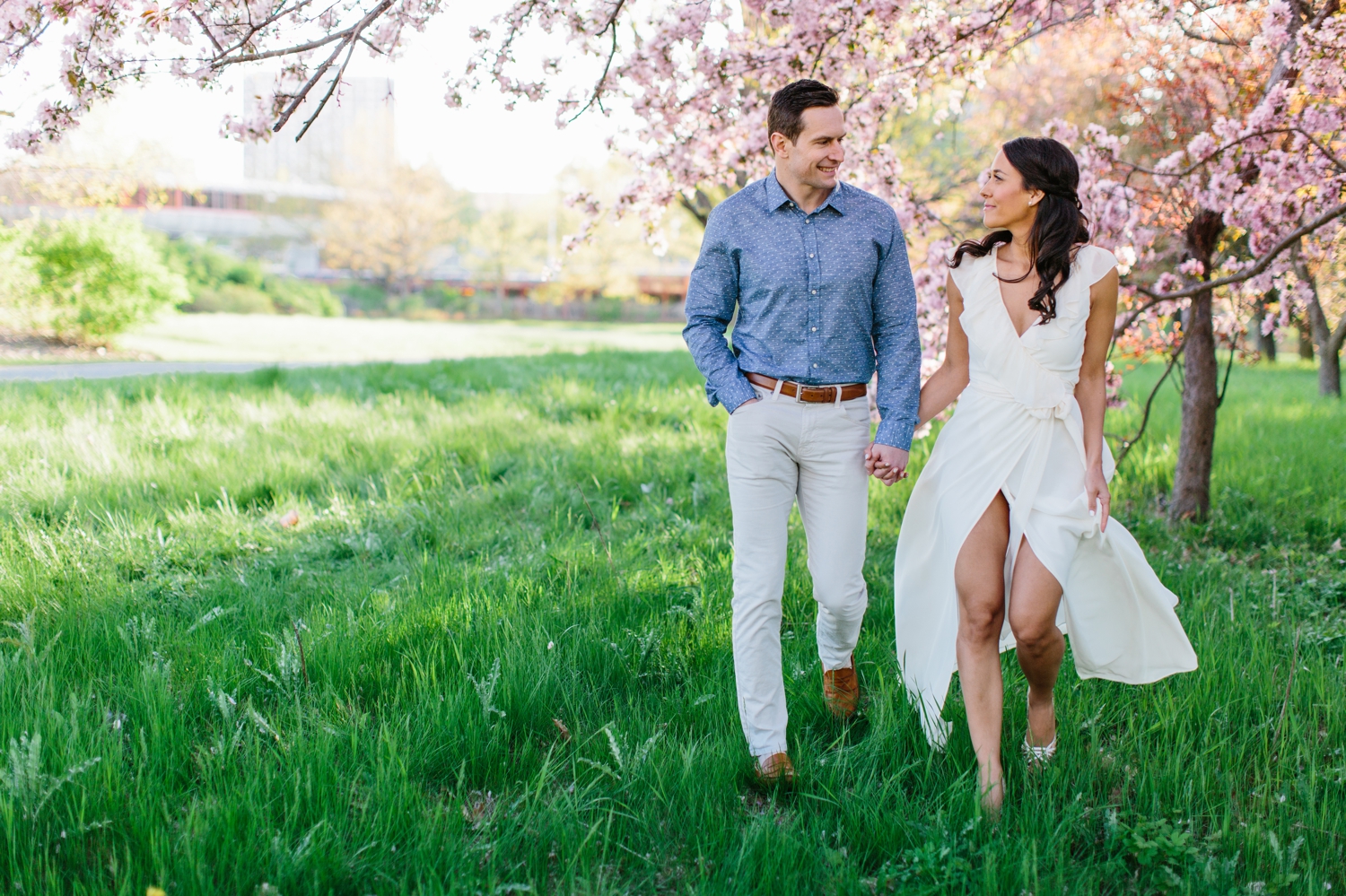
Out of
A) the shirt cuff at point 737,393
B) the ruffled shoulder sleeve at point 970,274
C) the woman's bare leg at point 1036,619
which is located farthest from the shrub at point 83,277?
the woman's bare leg at point 1036,619

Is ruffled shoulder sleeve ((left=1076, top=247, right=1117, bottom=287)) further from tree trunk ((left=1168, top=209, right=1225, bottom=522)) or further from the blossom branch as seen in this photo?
tree trunk ((left=1168, top=209, right=1225, bottom=522))

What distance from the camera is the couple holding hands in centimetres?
300

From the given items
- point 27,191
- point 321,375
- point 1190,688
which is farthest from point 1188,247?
point 27,191

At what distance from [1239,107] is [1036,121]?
49.3 feet

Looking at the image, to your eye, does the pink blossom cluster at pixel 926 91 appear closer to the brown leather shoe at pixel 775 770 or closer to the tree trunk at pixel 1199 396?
the tree trunk at pixel 1199 396

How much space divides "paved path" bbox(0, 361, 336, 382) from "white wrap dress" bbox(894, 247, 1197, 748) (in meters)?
11.9

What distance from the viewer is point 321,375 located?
12.5m

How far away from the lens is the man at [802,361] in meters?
3.15

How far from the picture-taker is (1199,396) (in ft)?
20.6

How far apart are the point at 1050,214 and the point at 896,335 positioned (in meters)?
0.68

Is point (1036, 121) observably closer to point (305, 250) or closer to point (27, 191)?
point (27, 191)

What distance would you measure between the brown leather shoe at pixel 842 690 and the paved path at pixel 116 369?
11.5 metres

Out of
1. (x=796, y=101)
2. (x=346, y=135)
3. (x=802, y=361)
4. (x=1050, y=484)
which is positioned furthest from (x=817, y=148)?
(x=346, y=135)

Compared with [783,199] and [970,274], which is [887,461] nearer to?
[970,274]
